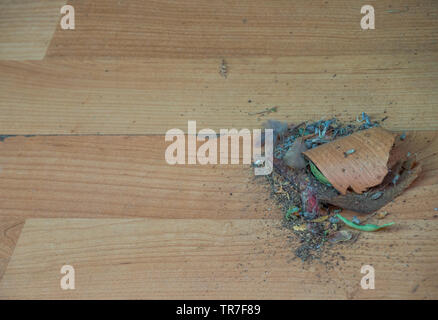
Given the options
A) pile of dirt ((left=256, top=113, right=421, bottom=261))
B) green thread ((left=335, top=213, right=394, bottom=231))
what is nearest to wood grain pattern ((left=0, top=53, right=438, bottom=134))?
pile of dirt ((left=256, top=113, right=421, bottom=261))

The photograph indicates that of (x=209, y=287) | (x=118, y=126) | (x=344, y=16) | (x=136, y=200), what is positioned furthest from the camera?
(x=344, y=16)

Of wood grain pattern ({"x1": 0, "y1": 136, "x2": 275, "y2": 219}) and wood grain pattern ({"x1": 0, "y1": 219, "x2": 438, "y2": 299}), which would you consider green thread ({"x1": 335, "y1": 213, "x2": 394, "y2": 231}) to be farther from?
wood grain pattern ({"x1": 0, "y1": 136, "x2": 275, "y2": 219})

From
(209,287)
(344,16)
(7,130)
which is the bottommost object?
(209,287)

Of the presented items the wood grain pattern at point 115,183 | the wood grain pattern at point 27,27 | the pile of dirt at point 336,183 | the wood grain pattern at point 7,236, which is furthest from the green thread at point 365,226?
the wood grain pattern at point 27,27

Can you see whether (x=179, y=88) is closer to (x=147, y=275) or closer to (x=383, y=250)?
(x=147, y=275)

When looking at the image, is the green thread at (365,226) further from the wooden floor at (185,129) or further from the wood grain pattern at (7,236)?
the wood grain pattern at (7,236)

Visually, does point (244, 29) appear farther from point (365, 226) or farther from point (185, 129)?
point (365, 226)

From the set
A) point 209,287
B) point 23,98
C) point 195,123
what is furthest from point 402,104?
point 23,98
